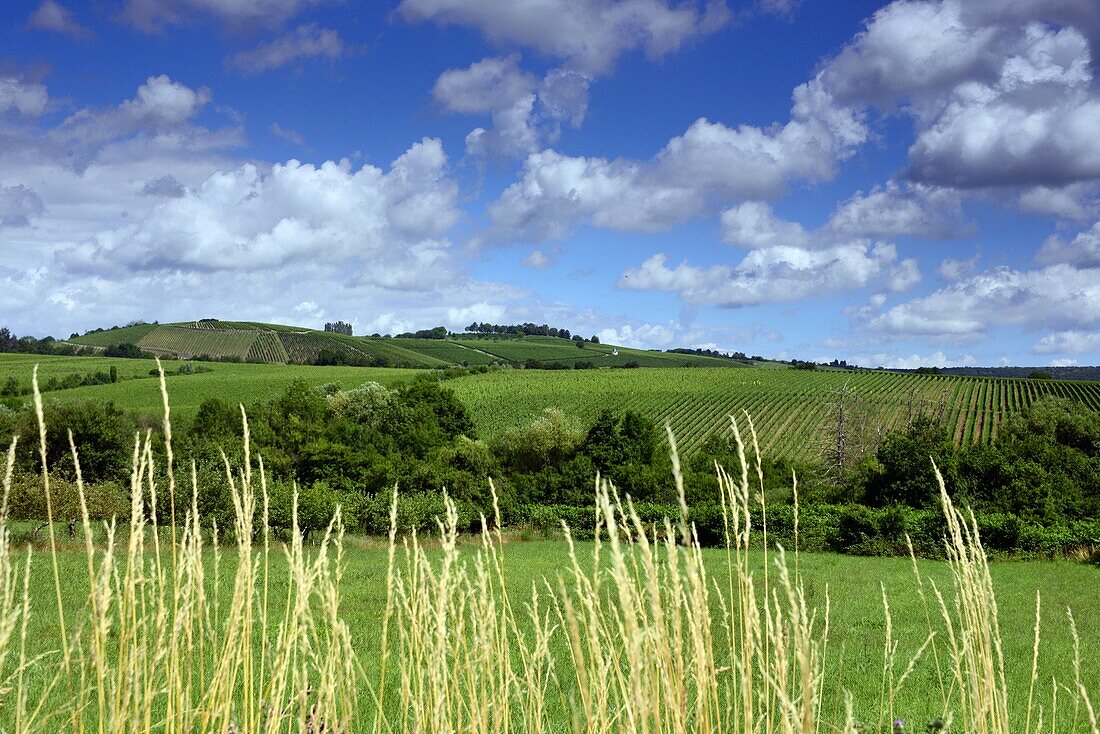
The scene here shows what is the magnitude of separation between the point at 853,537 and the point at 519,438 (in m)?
21.8

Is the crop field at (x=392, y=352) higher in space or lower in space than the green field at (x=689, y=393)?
higher

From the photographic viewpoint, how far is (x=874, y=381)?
69.4 meters

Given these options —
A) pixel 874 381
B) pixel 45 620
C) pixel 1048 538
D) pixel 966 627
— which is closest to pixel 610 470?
pixel 1048 538

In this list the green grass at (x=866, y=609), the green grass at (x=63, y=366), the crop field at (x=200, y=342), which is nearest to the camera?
the green grass at (x=866, y=609)

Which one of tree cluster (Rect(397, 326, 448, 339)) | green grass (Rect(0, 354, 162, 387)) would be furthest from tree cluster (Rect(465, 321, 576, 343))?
green grass (Rect(0, 354, 162, 387))

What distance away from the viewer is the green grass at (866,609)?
7871 mm

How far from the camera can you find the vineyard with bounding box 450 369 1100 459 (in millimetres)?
50906

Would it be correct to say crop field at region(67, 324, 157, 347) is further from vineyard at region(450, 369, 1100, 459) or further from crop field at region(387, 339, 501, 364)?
vineyard at region(450, 369, 1100, 459)

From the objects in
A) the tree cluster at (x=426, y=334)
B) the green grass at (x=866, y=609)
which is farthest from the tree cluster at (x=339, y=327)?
the green grass at (x=866, y=609)

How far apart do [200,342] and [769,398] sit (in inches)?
2878

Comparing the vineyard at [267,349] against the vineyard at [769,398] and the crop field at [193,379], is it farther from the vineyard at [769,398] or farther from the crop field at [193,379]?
the vineyard at [769,398]

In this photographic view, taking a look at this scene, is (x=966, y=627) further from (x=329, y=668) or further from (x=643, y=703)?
(x=329, y=668)

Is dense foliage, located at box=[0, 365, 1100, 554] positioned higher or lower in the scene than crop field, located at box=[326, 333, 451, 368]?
lower

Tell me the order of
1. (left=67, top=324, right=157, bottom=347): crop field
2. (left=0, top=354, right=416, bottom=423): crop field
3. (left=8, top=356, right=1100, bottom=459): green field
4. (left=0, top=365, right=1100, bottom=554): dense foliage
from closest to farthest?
(left=0, top=365, right=1100, bottom=554): dense foliage, (left=8, top=356, right=1100, bottom=459): green field, (left=0, top=354, right=416, bottom=423): crop field, (left=67, top=324, right=157, bottom=347): crop field
